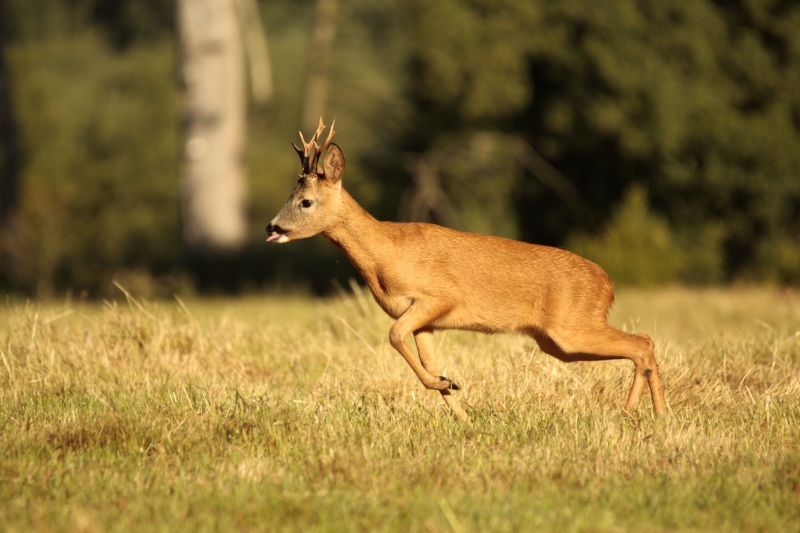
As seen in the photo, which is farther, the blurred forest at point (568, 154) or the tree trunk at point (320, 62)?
the tree trunk at point (320, 62)

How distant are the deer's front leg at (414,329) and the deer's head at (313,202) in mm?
777

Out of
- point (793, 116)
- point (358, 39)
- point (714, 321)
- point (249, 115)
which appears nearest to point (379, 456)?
point (714, 321)

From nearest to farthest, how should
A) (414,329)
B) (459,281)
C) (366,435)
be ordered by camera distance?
(366,435), (414,329), (459,281)

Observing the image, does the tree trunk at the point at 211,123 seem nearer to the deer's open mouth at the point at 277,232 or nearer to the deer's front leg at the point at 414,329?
the deer's open mouth at the point at 277,232

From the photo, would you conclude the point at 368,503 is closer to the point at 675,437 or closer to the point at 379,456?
the point at 379,456

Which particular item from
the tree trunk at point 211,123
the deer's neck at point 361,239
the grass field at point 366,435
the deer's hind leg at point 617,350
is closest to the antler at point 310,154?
the deer's neck at point 361,239

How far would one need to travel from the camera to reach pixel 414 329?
600 cm

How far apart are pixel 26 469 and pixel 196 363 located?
2632 millimetres

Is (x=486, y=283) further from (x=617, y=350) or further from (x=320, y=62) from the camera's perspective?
(x=320, y=62)

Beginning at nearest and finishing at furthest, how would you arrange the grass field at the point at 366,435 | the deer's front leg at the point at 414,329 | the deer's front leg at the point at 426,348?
the grass field at the point at 366,435
the deer's front leg at the point at 414,329
the deer's front leg at the point at 426,348

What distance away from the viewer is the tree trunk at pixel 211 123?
17297mm

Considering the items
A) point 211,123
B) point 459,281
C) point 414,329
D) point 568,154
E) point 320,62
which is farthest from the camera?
point 320,62

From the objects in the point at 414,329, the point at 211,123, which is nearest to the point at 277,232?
the point at 414,329

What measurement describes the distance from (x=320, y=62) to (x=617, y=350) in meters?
21.8
